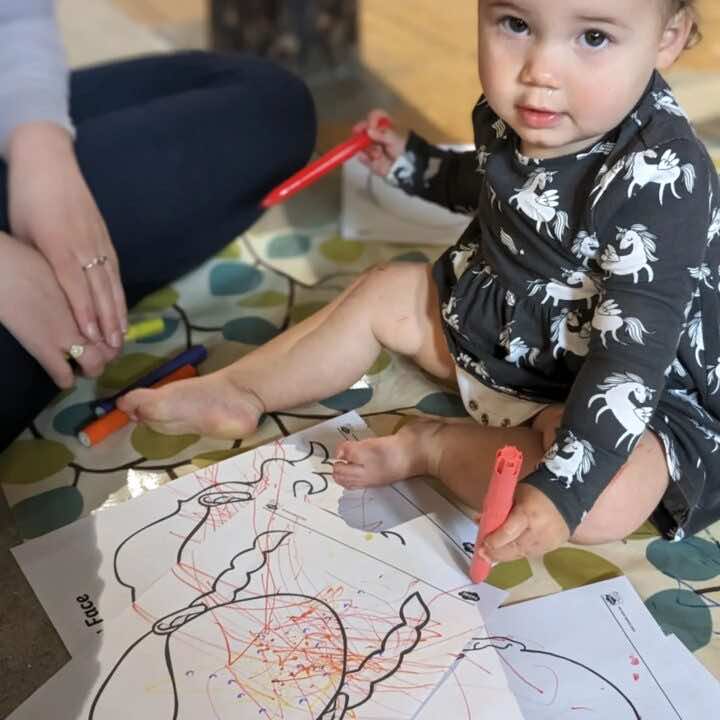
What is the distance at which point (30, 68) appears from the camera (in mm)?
906

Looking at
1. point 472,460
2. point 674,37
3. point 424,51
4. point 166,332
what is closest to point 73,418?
point 166,332

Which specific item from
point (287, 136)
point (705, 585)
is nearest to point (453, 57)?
point (287, 136)

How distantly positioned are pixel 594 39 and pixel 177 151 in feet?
1.64

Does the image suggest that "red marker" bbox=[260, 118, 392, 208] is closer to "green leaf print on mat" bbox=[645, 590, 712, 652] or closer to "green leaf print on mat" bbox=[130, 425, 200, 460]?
"green leaf print on mat" bbox=[130, 425, 200, 460]

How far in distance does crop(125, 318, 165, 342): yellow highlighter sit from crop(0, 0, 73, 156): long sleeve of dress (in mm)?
200

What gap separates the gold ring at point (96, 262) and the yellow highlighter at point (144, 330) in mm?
127

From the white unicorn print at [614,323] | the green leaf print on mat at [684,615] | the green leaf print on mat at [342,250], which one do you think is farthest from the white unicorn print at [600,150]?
the green leaf print on mat at [342,250]

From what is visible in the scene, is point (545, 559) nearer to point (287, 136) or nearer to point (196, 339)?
point (196, 339)

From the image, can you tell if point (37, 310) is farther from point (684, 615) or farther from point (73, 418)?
point (684, 615)

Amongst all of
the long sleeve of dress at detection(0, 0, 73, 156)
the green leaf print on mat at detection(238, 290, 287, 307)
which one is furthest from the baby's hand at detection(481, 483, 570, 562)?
the long sleeve of dress at detection(0, 0, 73, 156)

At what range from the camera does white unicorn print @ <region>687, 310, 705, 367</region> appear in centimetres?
68

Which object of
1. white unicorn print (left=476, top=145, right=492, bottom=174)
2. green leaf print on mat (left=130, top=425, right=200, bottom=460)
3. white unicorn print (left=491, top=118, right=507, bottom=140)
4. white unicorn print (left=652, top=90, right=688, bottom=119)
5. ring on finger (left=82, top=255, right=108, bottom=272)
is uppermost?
white unicorn print (left=652, top=90, right=688, bottom=119)

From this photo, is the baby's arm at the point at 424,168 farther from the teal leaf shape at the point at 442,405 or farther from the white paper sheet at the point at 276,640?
the white paper sheet at the point at 276,640

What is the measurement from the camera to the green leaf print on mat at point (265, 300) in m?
0.99
